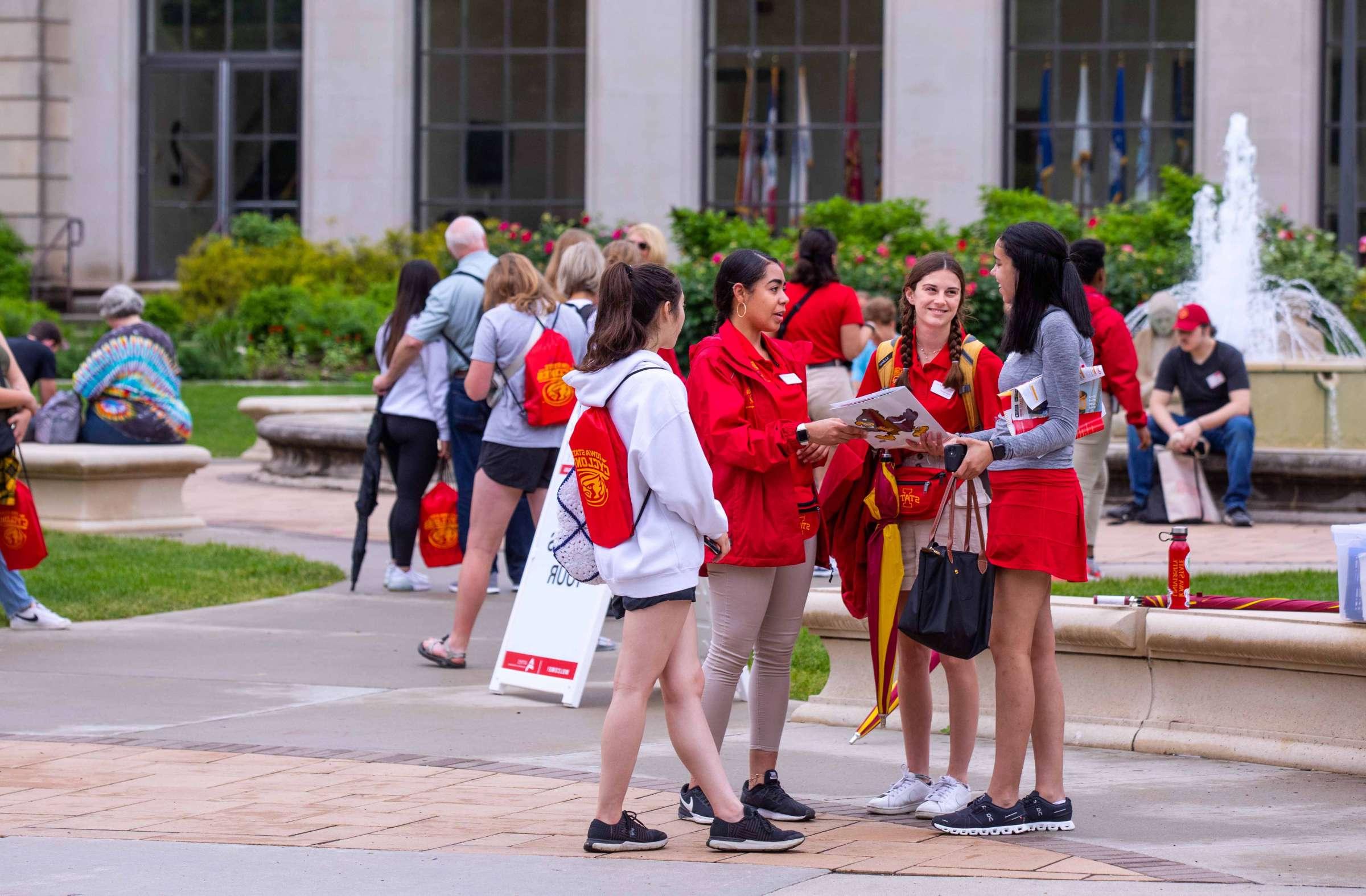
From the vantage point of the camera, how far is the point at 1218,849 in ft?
18.2

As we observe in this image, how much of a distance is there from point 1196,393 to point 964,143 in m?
17.5

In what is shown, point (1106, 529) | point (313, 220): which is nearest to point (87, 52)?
point (313, 220)

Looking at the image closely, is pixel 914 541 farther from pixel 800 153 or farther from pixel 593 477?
pixel 800 153

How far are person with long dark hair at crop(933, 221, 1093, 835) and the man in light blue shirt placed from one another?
4.78 m

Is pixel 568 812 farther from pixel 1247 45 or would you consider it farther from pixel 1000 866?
pixel 1247 45

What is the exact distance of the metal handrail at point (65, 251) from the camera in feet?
109

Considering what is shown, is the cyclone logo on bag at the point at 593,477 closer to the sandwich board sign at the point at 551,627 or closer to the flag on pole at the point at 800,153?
the sandwich board sign at the point at 551,627

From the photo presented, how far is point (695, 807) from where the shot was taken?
586 centimetres

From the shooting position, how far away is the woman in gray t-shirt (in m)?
8.67

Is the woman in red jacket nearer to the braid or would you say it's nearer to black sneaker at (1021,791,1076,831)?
the braid

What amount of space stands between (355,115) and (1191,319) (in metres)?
22.1

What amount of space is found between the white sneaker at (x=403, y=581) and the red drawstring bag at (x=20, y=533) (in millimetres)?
2256

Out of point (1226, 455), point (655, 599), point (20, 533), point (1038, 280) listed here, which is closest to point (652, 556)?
point (655, 599)

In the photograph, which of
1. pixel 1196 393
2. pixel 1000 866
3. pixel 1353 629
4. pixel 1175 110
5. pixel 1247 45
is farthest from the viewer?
pixel 1175 110
